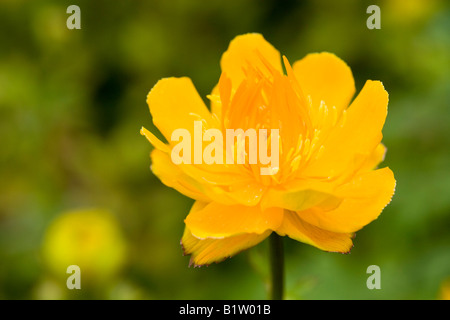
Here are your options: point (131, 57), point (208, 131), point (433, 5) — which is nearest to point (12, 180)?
point (131, 57)

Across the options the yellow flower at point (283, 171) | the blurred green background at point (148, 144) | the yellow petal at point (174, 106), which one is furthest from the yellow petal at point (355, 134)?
the blurred green background at point (148, 144)

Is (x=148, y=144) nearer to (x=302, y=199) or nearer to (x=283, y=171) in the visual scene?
(x=283, y=171)

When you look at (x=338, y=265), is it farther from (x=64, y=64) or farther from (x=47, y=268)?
(x=64, y=64)

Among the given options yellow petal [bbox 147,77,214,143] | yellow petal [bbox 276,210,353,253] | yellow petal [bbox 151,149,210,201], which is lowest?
yellow petal [bbox 276,210,353,253]

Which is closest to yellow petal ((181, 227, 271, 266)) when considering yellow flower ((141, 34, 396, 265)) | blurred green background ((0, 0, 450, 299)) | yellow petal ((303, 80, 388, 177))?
yellow flower ((141, 34, 396, 265))

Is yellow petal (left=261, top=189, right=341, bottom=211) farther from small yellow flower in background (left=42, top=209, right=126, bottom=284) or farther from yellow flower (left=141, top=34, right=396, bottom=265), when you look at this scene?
small yellow flower in background (left=42, top=209, right=126, bottom=284)

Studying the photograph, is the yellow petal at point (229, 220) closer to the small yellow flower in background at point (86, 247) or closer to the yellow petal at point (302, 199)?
the yellow petal at point (302, 199)
